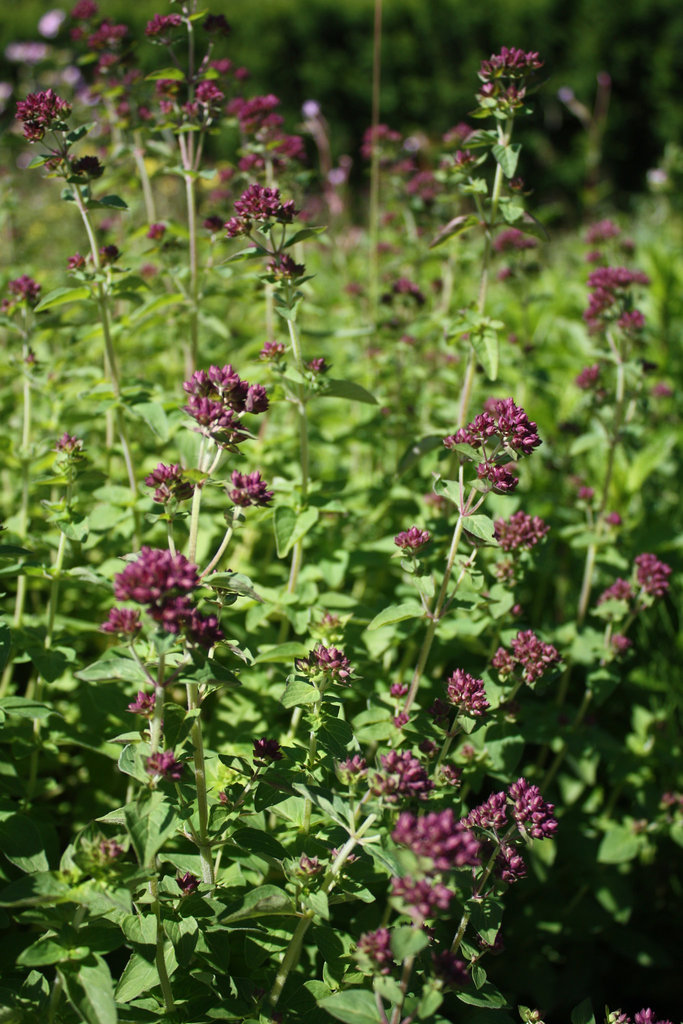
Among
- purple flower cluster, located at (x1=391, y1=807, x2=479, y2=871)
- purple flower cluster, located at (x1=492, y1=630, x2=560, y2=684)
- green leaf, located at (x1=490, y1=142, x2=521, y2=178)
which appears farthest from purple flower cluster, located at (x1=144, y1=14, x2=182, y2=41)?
purple flower cluster, located at (x1=391, y1=807, x2=479, y2=871)

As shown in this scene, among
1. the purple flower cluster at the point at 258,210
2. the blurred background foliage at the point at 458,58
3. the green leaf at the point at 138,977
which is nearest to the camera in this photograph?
the green leaf at the point at 138,977

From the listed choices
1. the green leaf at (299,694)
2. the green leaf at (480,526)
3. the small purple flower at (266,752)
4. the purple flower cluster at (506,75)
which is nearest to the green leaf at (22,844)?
the small purple flower at (266,752)

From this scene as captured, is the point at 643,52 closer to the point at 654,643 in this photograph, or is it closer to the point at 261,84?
the point at 261,84

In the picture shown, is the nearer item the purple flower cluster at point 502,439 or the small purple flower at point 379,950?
the small purple flower at point 379,950

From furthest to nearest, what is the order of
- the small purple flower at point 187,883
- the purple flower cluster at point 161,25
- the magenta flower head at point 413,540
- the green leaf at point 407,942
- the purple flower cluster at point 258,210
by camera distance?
the purple flower cluster at point 161,25 < the purple flower cluster at point 258,210 < the magenta flower head at point 413,540 < the small purple flower at point 187,883 < the green leaf at point 407,942

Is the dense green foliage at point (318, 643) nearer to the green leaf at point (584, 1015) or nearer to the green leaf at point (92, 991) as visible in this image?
the green leaf at point (92, 991)

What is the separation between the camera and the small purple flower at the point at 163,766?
1444mm

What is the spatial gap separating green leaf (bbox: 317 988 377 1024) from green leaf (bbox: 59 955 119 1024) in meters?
0.38

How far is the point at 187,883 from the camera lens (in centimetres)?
169

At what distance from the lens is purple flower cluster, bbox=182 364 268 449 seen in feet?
5.31

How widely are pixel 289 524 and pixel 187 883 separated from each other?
98 cm

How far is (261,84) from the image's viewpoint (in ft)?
54.7

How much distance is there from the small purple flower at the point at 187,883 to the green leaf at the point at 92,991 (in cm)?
25

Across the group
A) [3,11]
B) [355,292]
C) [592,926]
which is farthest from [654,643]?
[3,11]
